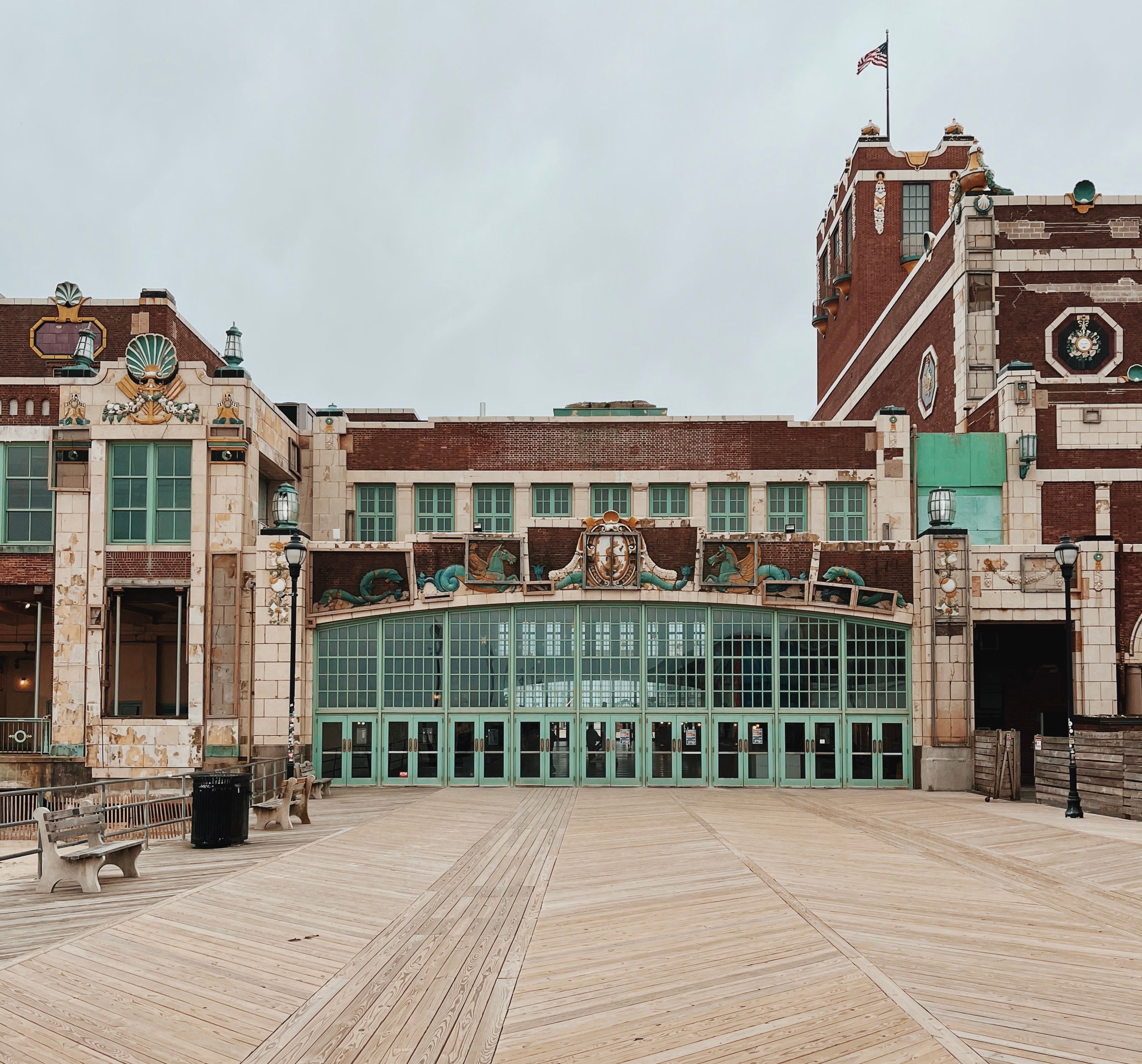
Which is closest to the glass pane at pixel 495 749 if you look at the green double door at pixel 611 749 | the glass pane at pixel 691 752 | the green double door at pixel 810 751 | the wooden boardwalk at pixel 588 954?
the green double door at pixel 611 749

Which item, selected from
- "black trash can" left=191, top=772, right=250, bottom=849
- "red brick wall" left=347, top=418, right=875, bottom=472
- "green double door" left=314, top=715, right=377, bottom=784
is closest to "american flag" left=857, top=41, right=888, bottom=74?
"red brick wall" left=347, top=418, right=875, bottom=472

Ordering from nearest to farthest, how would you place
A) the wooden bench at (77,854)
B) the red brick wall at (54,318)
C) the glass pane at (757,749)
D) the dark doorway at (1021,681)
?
the wooden bench at (77,854), the glass pane at (757,749), the dark doorway at (1021,681), the red brick wall at (54,318)

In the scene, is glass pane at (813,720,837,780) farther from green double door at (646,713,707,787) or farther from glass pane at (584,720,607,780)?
glass pane at (584,720,607,780)

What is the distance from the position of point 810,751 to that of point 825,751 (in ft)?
1.35

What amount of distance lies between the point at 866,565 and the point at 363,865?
16908 millimetres

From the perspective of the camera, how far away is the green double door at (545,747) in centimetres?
2812

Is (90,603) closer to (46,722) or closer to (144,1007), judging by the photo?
(46,722)

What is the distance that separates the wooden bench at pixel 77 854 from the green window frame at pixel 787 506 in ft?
74.0

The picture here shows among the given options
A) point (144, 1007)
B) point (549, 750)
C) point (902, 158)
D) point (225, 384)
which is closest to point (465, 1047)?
point (144, 1007)

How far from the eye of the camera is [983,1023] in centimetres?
776

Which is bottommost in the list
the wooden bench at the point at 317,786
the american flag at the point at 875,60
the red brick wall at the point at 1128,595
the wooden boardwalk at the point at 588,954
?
the wooden bench at the point at 317,786

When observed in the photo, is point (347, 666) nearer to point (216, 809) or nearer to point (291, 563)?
point (291, 563)

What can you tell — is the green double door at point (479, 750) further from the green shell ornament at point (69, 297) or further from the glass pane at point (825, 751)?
the green shell ornament at point (69, 297)

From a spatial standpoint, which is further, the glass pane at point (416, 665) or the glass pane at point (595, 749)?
the glass pane at point (416, 665)
